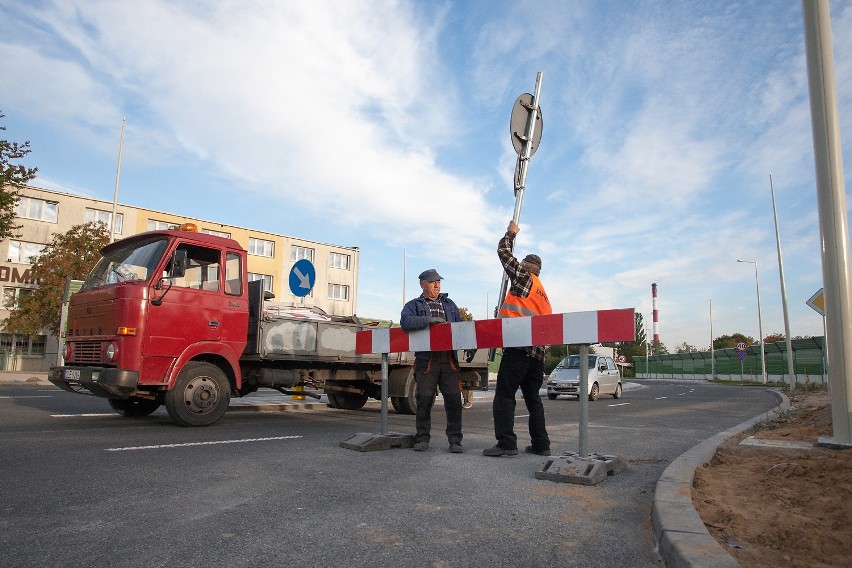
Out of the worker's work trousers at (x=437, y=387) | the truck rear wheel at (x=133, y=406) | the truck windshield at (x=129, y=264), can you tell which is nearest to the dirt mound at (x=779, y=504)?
the worker's work trousers at (x=437, y=387)

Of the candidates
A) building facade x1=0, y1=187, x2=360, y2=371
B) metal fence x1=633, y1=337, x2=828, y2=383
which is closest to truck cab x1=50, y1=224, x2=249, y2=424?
building facade x1=0, y1=187, x2=360, y2=371

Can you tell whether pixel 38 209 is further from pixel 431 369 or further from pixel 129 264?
pixel 431 369

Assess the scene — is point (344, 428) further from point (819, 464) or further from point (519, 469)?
point (819, 464)

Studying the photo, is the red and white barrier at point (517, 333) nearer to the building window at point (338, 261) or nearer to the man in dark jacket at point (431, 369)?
the man in dark jacket at point (431, 369)

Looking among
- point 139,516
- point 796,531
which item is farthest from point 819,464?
point 139,516

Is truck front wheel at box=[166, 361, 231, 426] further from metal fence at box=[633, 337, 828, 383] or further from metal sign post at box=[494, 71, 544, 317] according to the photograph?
metal fence at box=[633, 337, 828, 383]

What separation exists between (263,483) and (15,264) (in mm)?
40979

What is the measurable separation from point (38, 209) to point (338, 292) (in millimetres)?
23292

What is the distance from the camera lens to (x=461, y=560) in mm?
2783

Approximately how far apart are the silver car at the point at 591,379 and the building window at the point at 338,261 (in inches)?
1376

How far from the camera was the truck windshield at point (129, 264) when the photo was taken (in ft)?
25.5

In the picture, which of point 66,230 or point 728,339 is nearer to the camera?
point 66,230

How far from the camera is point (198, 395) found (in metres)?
7.90

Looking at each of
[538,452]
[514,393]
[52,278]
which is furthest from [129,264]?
[52,278]
